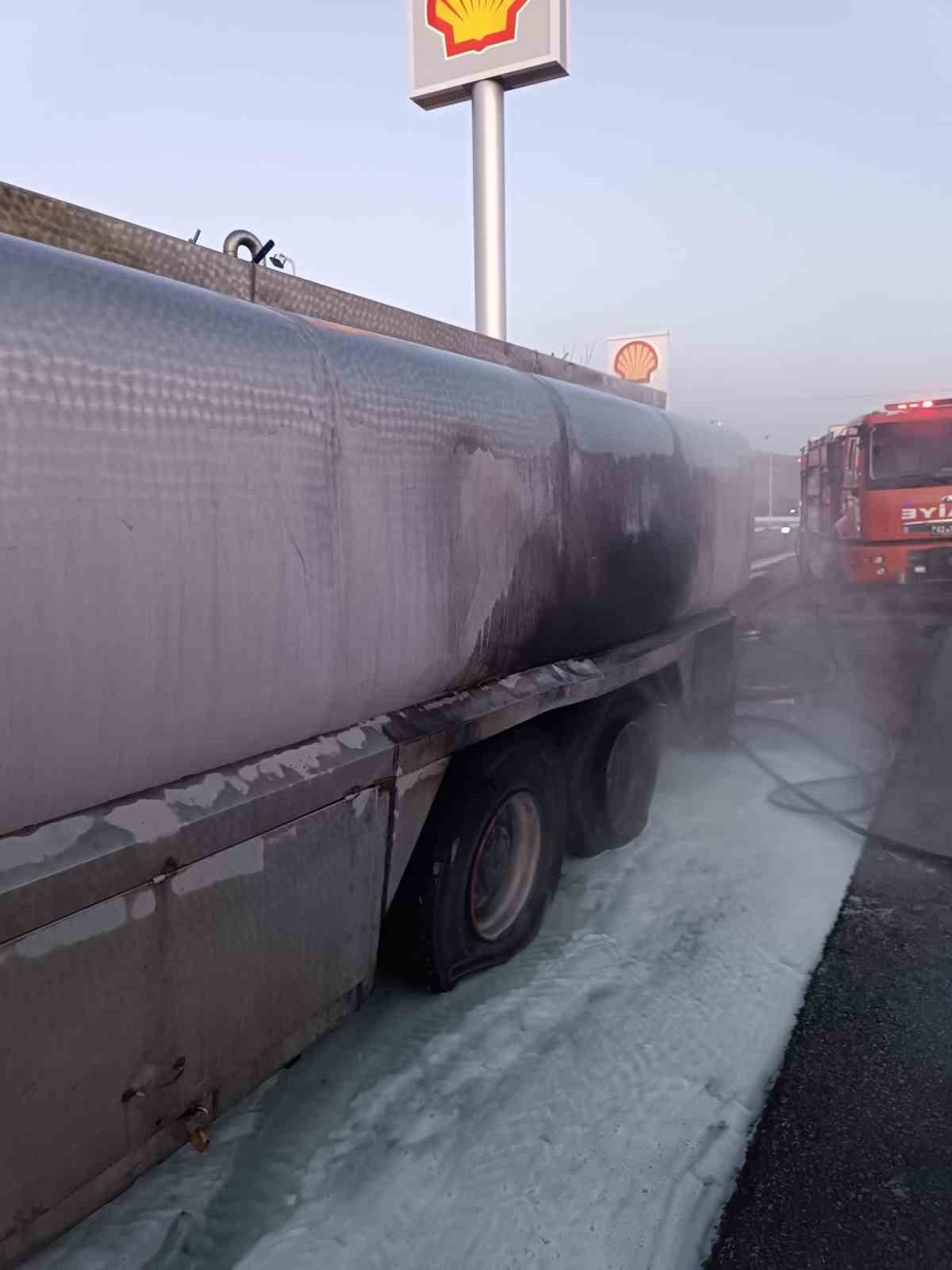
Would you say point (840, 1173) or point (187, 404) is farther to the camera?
point (840, 1173)

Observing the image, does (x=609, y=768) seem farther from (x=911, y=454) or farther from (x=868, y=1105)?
(x=911, y=454)

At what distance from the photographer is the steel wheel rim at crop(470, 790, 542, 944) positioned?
3258 mm

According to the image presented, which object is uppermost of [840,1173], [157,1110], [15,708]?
[15,708]

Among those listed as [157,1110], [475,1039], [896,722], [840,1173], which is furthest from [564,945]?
[896,722]

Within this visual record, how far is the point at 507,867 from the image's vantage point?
341cm

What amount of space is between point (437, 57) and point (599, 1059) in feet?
31.5

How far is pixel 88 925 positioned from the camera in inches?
65.4

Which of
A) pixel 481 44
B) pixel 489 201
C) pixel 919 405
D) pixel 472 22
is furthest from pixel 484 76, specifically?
pixel 919 405

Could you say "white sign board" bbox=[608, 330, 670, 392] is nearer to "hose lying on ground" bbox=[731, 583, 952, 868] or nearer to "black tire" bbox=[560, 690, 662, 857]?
"hose lying on ground" bbox=[731, 583, 952, 868]

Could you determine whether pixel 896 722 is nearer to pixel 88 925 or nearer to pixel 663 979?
pixel 663 979

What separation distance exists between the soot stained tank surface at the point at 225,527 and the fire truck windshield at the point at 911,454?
1086 cm

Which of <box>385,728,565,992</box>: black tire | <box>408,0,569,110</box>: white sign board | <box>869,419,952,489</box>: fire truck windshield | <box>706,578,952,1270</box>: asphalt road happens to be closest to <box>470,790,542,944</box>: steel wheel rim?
<box>385,728,565,992</box>: black tire

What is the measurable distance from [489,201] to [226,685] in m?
8.55

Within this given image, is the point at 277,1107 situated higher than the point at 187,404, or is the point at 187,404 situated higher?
the point at 187,404
